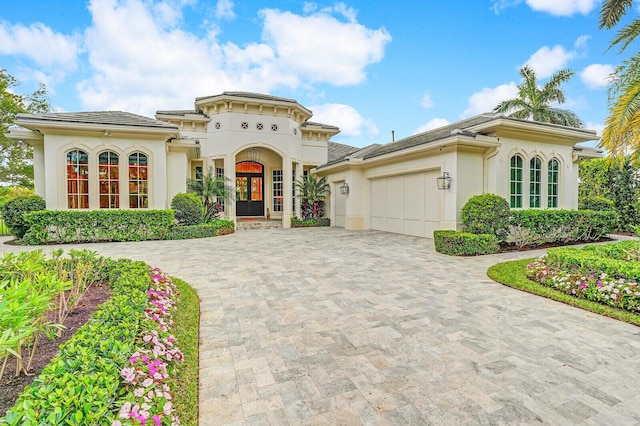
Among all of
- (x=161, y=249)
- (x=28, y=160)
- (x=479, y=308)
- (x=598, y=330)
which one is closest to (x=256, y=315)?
(x=479, y=308)

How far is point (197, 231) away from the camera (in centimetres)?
1149

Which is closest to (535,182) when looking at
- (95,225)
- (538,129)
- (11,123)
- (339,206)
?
(538,129)

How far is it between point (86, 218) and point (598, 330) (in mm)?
12625

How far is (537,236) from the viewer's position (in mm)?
9086

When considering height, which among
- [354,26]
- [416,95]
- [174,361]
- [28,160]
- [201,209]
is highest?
[354,26]

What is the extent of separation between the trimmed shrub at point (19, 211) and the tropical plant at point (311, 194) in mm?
10245

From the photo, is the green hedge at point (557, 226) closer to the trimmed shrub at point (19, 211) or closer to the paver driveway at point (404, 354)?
the paver driveway at point (404, 354)

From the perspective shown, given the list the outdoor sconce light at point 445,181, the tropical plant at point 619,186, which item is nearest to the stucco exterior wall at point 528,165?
the tropical plant at point 619,186

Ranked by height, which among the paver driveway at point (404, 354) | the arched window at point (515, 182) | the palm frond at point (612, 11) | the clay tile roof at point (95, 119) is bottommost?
the paver driveway at point (404, 354)

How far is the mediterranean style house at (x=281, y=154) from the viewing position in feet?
32.2

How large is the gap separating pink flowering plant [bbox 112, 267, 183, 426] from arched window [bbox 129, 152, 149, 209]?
31.8ft

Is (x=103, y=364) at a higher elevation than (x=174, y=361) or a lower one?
higher

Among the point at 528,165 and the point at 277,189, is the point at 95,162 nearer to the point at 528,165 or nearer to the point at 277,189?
the point at 277,189

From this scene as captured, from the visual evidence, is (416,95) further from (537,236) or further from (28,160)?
(28,160)
